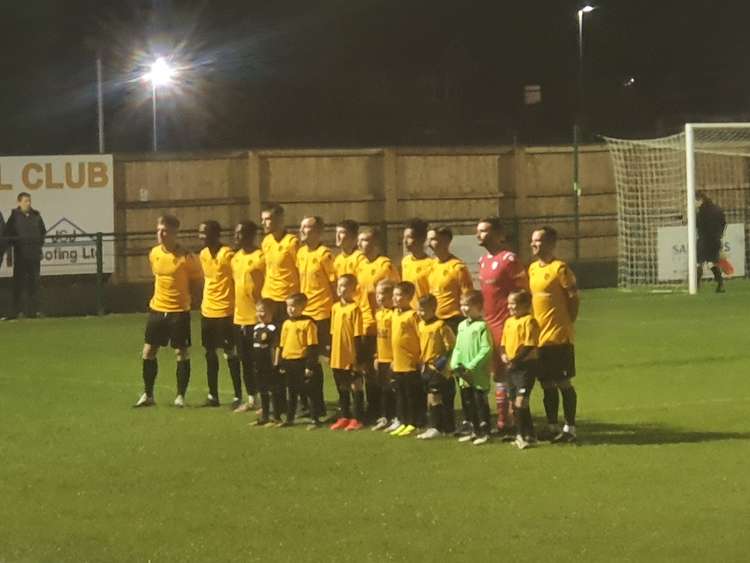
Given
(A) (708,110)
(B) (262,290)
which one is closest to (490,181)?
(B) (262,290)

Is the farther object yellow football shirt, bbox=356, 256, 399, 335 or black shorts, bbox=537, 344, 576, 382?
yellow football shirt, bbox=356, 256, 399, 335

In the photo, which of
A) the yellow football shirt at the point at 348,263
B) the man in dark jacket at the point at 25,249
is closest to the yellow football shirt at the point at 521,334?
the yellow football shirt at the point at 348,263

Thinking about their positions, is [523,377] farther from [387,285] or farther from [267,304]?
[267,304]

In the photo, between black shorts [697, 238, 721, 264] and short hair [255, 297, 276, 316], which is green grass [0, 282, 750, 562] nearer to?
short hair [255, 297, 276, 316]

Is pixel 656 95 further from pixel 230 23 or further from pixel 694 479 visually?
pixel 694 479

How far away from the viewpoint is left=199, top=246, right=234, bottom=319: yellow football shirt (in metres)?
14.3

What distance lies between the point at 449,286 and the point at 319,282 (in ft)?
4.66

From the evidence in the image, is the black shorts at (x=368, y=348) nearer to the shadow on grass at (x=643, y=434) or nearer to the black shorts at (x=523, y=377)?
the black shorts at (x=523, y=377)

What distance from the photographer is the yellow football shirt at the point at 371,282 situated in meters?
12.8

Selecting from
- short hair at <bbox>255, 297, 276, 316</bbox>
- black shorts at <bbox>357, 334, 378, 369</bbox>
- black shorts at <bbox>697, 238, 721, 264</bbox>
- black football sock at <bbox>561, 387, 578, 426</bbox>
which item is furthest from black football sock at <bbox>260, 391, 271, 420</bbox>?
black shorts at <bbox>697, 238, 721, 264</bbox>

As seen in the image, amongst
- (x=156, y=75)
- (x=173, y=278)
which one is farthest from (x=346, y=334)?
(x=156, y=75)

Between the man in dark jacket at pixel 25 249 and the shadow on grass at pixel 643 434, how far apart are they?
14.8m

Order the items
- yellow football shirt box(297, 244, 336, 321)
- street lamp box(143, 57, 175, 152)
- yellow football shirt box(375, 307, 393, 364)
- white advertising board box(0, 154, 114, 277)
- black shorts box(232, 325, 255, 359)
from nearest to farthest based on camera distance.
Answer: yellow football shirt box(375, 307, 393, 364) → yellow football shirt box(297, 244, 336, 321) → black shorts box(232, 325, 255, 359) → white advertising board box(0, 154, 114, 277) → street lamp box(143, 57, 175, 152)

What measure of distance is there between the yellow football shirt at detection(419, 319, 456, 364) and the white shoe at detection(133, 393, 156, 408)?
3.51 m
